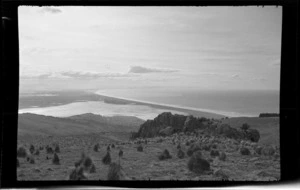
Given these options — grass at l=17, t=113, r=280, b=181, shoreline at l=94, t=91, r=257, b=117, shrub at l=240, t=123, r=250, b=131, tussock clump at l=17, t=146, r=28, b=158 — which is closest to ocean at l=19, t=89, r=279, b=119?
shoreline at l=94, t=91, r=257, b=117

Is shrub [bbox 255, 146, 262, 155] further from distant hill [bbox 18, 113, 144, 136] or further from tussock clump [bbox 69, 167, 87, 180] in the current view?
tussock clump [bbox 69, 167, 87, 180]

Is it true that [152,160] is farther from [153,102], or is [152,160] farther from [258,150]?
[258,150]

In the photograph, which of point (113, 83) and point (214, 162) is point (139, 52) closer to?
point (113, 83)

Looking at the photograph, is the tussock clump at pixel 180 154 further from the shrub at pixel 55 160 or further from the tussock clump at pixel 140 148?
the shrub at pixel 55 160

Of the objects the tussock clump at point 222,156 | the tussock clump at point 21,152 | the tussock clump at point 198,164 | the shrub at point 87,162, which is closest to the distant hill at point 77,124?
the tussock clump at point 21,152

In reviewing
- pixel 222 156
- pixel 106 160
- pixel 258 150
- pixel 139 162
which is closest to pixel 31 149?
pixel 106 160
